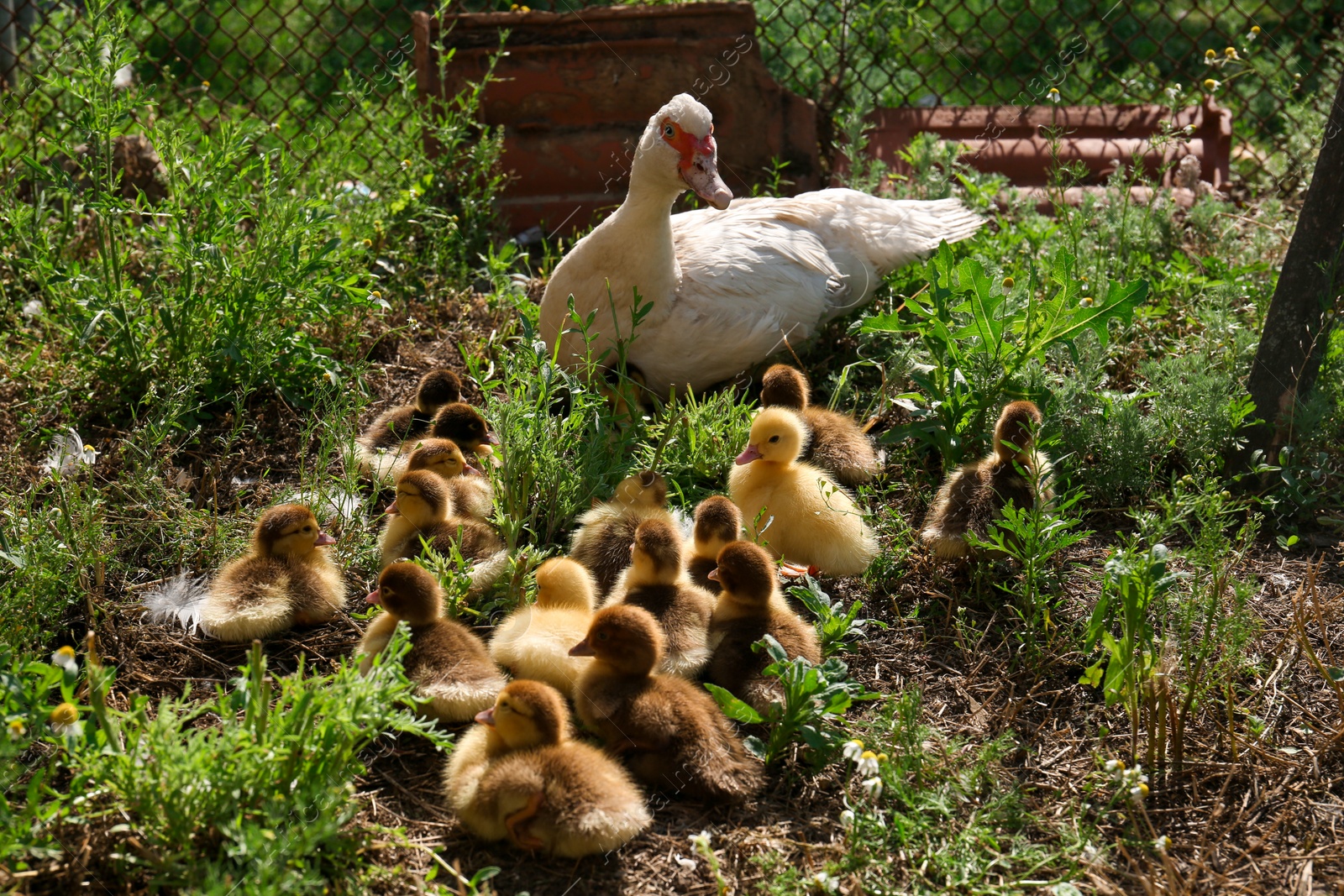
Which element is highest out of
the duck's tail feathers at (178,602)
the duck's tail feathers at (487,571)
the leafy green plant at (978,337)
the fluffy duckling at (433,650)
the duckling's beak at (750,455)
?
the leafy green plant at (978,337)

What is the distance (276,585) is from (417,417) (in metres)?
1.14

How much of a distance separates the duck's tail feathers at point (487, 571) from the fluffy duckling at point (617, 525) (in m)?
0.24

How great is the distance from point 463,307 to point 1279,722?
3.85 m

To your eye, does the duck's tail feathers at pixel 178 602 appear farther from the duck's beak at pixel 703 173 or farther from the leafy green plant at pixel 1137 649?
the leafy green plant at pixel 1137 649

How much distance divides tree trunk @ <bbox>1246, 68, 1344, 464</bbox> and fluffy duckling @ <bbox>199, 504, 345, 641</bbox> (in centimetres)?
329

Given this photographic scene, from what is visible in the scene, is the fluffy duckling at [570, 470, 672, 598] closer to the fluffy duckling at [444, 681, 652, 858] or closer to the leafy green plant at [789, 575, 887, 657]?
the leafy green plant at [789, 575, 887, 657]

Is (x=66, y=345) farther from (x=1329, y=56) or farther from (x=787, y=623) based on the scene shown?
(x=1329, y=56)

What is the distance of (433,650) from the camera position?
305cm

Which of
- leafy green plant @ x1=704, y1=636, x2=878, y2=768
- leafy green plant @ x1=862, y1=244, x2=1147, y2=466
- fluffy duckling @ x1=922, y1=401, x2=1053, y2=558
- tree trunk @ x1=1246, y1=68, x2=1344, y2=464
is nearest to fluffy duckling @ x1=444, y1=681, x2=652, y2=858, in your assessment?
leafy green plant @ x1=704, y1=636, x2=878, y2=768

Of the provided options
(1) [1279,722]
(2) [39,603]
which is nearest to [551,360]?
(2) [39,603]

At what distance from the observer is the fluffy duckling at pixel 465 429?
4.07 metres

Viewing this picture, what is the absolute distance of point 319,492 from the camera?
→ 12.6 feet

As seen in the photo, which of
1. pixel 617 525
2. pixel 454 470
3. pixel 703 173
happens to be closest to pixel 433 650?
pixel 617 525

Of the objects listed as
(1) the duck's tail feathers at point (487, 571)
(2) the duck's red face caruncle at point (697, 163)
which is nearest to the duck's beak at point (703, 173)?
(2) the duck's red face caruncle at point (697, 163)
